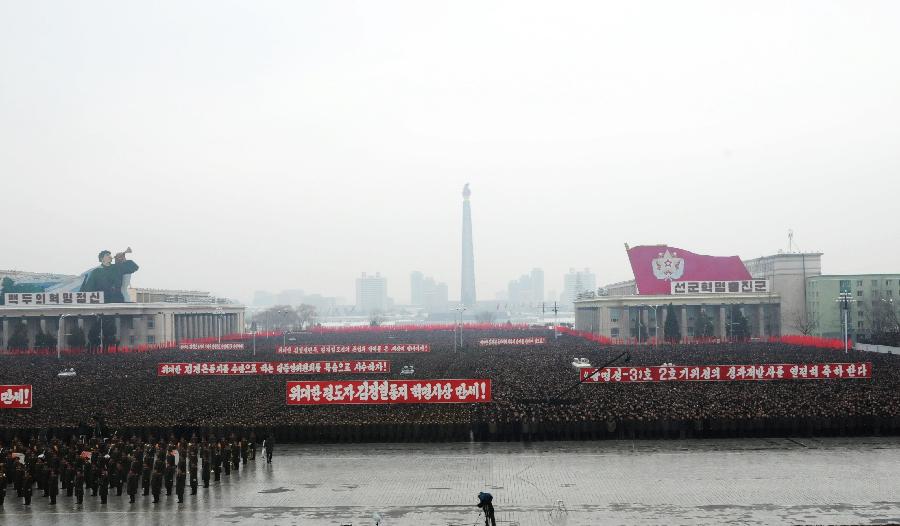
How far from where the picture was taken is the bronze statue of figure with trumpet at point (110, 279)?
9931cm

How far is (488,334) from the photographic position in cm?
12062

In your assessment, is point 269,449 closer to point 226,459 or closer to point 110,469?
point 226,459

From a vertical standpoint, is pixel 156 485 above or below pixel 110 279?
below

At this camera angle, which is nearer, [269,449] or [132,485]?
[132,485]

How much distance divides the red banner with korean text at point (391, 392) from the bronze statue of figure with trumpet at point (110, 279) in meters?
71.5

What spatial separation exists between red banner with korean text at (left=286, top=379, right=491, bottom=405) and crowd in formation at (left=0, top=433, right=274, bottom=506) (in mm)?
7655

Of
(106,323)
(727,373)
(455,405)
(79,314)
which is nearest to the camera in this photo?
(455,405)

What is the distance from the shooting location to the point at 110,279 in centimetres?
9944

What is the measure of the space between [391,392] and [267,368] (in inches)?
806

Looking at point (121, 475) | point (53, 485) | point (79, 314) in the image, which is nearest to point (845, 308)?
point (121, 475)

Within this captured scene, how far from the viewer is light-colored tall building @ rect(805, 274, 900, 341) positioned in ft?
287

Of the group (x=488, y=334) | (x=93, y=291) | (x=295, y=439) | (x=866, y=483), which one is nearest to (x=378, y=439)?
(x=295, y=439)

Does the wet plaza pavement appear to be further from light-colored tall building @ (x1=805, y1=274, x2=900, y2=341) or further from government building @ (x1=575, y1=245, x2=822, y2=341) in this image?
government building @ (x1=575, y1=245, x2=822, y2=341)

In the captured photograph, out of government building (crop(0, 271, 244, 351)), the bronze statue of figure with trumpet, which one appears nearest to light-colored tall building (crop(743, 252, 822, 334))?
government building (crop(0, 271, 244, 351))
